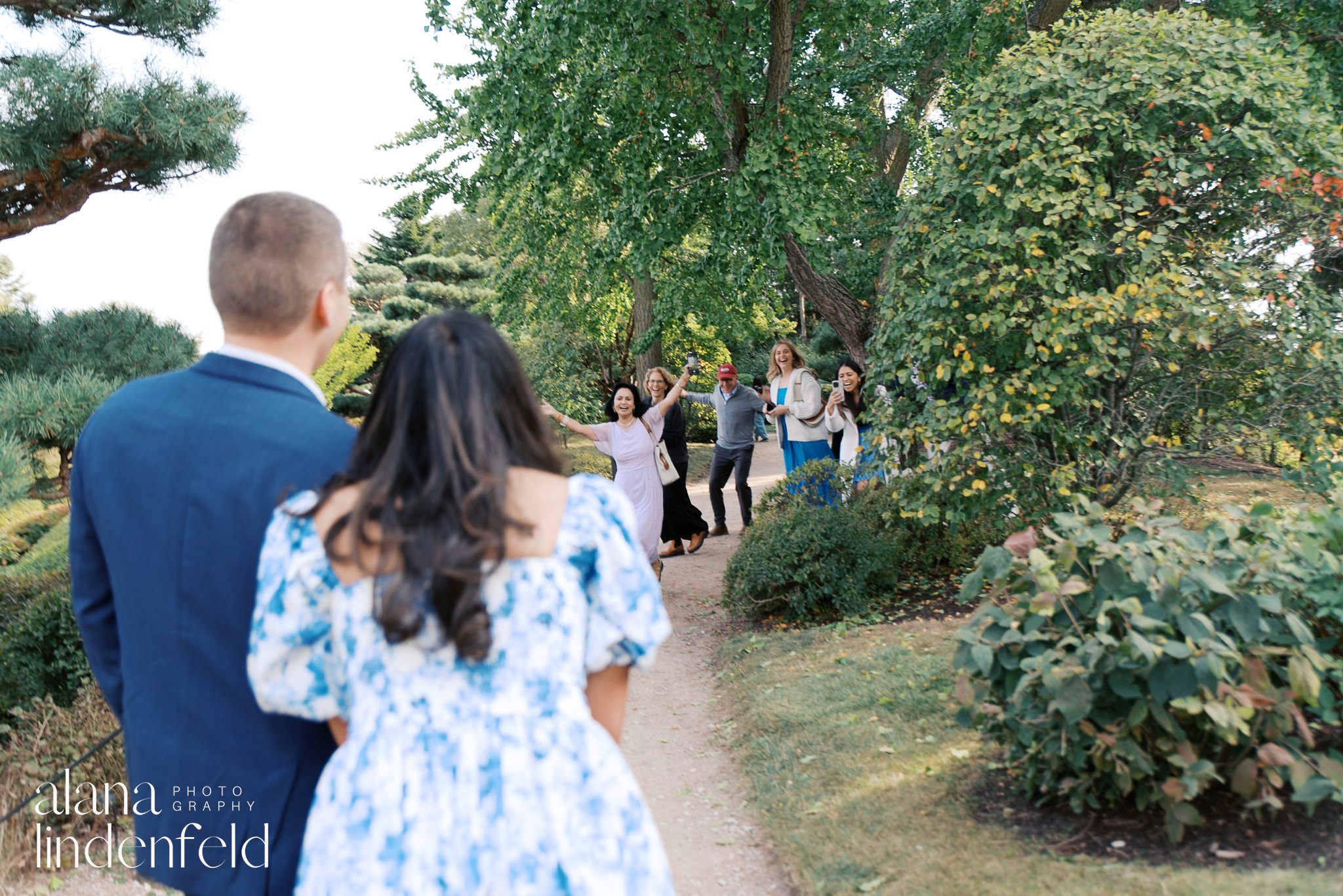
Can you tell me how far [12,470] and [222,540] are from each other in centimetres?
461

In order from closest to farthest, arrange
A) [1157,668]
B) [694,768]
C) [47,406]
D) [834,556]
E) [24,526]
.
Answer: [1157,668]
[694,768]
[47,406]
[834,556]
[24,526]

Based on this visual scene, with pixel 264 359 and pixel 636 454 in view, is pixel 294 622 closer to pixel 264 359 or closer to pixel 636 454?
pixel 264 359

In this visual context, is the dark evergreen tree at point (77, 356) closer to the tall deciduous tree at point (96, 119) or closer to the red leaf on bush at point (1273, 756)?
the tall deciduous tree at point (96, 119)

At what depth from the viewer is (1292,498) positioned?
26.9 ft

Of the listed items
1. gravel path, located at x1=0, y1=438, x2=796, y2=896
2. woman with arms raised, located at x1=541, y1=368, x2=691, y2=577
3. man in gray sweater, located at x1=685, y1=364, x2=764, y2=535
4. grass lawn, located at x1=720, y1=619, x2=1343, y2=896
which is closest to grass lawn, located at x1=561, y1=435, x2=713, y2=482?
man in gray sweater, located at x1=685, y1=364, x2=764, y2=535

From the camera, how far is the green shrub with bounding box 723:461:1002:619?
6637mm

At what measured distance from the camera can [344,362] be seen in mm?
21094

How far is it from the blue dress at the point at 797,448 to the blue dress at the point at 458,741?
320 inches

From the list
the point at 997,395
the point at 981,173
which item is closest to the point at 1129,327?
the point at 997,395

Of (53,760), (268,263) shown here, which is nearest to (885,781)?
(268,263)

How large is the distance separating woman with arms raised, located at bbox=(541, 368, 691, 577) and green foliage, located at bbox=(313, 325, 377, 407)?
36.6 ft

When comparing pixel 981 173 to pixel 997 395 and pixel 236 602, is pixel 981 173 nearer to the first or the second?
pixel 997 395

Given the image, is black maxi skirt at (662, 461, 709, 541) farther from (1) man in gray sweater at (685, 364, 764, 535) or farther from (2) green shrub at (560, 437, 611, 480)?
(2) green shrub at (560, 437, 611, 480)

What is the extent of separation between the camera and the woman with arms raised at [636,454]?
790cm
